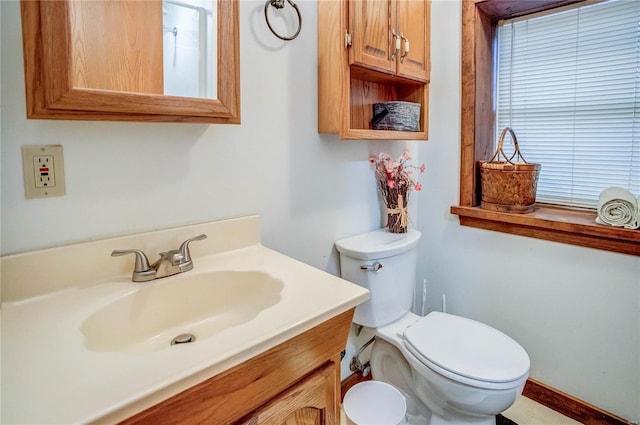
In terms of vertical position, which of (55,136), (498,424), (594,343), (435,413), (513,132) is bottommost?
(498,424)

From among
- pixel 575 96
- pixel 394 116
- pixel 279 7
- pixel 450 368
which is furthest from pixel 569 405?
pixel 279 7

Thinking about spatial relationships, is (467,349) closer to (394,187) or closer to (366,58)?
(394,187)

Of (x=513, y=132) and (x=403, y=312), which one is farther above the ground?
(x=513, y=132)

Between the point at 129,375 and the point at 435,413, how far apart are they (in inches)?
47.4

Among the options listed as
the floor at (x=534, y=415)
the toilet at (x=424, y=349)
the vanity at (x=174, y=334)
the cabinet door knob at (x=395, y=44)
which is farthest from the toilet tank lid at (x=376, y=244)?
the floor at (x=534, y=415)

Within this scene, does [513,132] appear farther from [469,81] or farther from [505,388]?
[505,388]

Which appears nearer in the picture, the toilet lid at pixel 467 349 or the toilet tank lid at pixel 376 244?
the toilet lid at pixel 467 349

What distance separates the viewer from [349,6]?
1.22 metres

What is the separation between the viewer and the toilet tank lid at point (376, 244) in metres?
1.42

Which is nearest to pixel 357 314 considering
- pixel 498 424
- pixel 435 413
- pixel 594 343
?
pixel 435 413

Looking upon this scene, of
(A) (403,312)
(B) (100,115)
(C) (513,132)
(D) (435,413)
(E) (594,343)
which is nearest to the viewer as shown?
(B) (100,115)

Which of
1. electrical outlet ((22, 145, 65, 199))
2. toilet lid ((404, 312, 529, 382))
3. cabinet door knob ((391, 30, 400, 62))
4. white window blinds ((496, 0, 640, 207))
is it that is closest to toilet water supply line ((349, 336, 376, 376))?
toilet lid ((404, 312, 529, 382))

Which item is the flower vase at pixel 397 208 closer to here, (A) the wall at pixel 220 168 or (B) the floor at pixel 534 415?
(A) the wall at pixel 220 168

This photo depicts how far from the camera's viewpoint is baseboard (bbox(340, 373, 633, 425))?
4.74 feet
